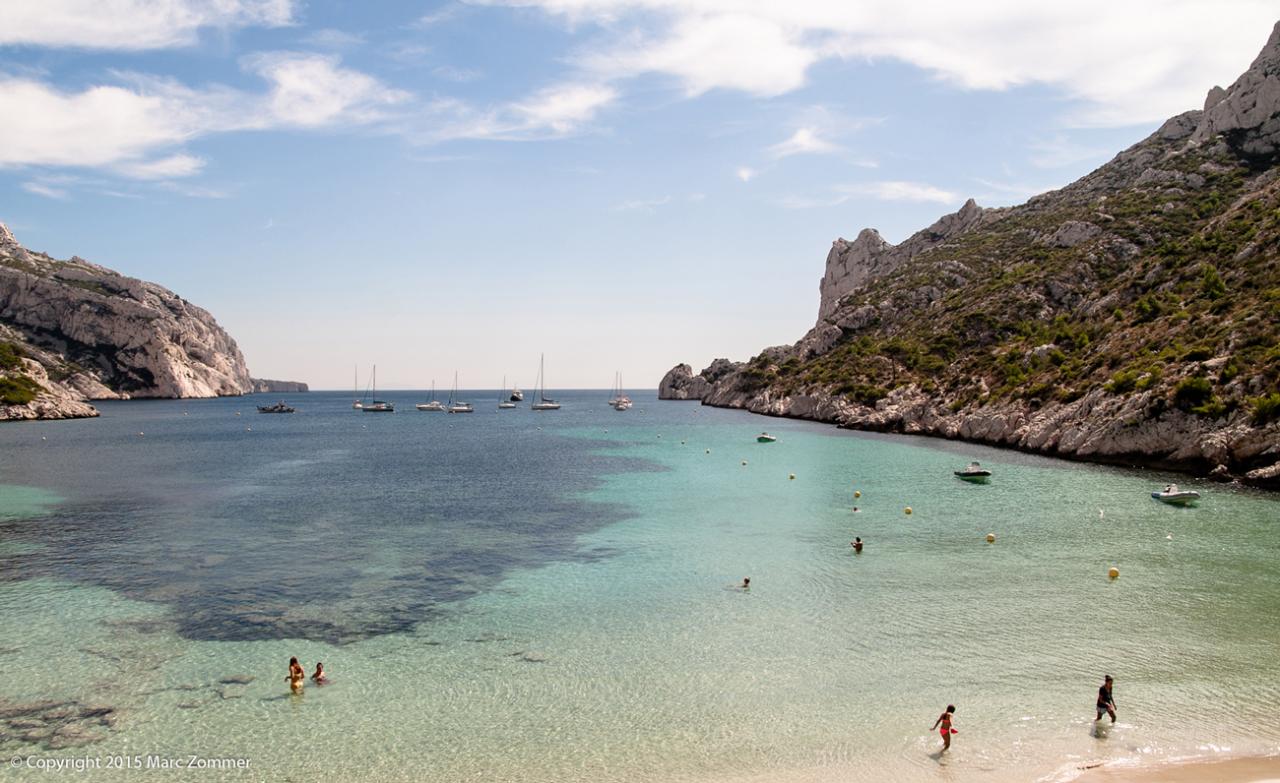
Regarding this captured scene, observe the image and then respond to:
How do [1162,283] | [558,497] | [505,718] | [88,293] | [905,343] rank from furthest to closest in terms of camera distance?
[88,293]
[905,343]
[1162,283]
[558,497]
[505,718]

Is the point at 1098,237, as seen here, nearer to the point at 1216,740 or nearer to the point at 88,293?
the point at 1216,740

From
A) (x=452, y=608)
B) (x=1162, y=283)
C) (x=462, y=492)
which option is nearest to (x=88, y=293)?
(x=462, y=492)

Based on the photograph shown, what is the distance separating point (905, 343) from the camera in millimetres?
119062

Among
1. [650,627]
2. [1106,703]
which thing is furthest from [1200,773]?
[650,627]

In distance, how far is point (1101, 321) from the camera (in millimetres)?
87062

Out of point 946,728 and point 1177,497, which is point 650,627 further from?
point 1177,497

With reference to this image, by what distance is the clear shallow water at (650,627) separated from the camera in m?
17.9

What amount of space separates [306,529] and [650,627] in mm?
25878

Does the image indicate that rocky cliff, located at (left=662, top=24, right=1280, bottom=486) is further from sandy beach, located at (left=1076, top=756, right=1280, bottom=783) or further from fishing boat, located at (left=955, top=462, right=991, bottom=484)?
sandy beach, located at (left=1076, top=756, right=1280, bottom=783)

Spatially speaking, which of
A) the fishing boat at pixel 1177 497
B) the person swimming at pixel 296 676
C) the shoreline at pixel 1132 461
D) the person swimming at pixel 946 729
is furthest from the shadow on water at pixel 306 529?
the shoreline at pixel 1132 461

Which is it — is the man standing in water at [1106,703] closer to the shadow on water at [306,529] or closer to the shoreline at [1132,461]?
the shadow on water at [306,529]

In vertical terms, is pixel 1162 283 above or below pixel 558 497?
above

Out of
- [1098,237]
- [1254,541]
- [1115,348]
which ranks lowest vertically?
[1254,541]

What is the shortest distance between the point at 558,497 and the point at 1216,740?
42322 millimetres
